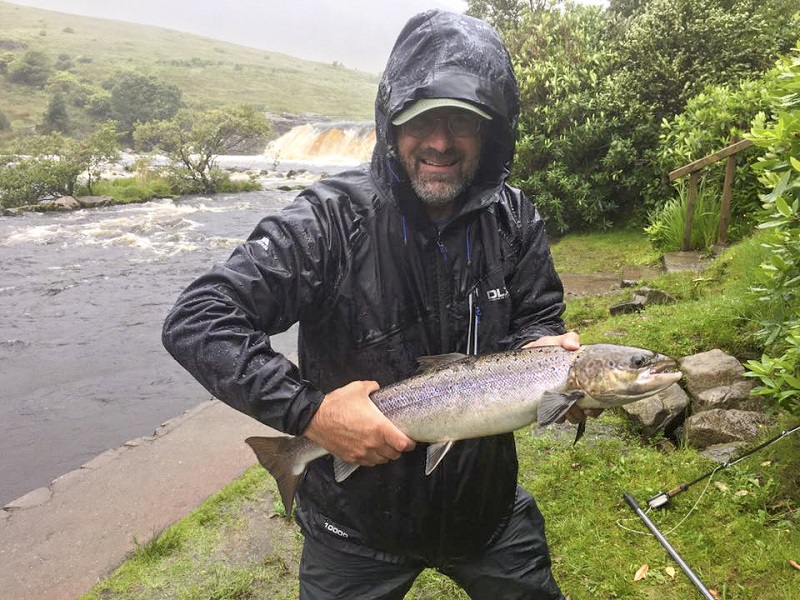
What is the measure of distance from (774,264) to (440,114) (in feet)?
8.42

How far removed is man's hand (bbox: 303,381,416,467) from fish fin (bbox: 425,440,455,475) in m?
0.30

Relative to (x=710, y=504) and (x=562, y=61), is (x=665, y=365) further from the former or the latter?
(x=562, y=61)

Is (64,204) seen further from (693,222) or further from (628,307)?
(628,307)

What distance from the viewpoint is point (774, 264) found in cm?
356

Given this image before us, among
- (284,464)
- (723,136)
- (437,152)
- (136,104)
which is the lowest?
(284,464)

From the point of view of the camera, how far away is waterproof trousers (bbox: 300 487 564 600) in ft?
7.86

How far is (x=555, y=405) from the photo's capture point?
7.57 ft

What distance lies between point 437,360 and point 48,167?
3036 centimetres

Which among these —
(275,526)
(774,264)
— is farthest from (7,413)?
(774,264)

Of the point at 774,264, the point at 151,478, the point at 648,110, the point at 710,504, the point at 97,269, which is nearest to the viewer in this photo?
the point at 774,264

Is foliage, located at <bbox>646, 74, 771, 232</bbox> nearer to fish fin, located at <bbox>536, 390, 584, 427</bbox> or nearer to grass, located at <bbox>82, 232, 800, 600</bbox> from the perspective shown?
grass, located at <bbox>82, 232, 800, 600</bbox>

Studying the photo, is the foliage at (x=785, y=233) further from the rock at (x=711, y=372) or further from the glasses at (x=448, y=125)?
the glasses at (x=448, y=125)

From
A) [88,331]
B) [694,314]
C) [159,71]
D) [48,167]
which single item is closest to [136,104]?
[48,167]

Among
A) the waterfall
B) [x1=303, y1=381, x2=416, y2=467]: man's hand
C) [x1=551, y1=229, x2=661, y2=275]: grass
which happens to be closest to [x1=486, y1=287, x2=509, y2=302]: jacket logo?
[x1=303, y1=381, x2=416, y2=467]: man's hand
